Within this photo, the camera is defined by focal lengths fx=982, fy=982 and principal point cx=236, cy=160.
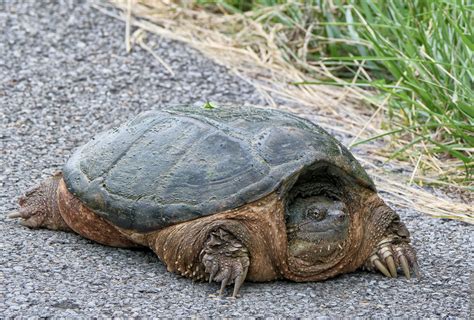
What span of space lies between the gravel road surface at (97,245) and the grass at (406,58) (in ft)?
1.84

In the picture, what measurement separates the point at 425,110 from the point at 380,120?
612mm

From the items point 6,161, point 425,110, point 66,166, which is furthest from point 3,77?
point 425,110

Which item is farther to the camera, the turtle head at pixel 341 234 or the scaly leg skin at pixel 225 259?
the turtle head at pixel 341 234

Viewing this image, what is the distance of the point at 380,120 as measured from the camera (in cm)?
534

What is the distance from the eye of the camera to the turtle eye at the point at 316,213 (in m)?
3.36

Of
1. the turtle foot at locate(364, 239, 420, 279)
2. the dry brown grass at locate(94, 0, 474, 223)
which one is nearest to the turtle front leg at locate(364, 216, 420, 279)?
the turtle foot at locate(364, 239, 420, 279)

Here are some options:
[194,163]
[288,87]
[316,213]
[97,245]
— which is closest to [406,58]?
[288,87]

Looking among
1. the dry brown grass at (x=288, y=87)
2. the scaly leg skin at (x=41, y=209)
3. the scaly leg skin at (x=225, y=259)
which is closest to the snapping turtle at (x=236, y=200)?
the scaly leg skin at (x=225, y=259)

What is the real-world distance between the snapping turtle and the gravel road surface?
0.09 m

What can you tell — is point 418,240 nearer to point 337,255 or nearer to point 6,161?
point 337,255

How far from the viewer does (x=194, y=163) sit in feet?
11.1

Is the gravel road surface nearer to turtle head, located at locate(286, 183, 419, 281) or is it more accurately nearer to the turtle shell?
turtle head, located at locate(286, 183, 419, 281)

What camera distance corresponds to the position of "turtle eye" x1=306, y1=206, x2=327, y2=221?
11.0 feet

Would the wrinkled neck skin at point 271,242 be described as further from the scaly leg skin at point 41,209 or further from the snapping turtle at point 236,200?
the scaly leg skin at point 41,209
